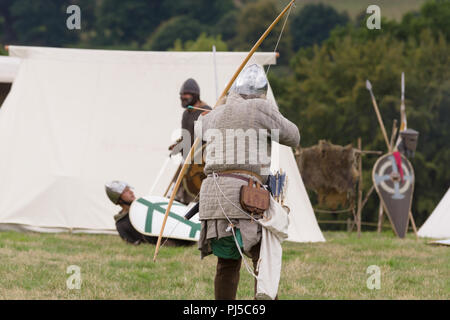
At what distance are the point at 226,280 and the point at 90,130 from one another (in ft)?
16.6

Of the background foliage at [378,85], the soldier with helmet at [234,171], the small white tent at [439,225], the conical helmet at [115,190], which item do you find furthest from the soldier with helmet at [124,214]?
the background foliage at [378,85]

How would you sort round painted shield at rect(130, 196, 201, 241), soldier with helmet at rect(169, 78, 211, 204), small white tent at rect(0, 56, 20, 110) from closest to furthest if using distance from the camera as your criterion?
round painted shield at rect(130, 196, 201, 241), soldier with helmet at rect(169, 78, 211, 204), small white tent at rect(0, 56, 20, 110)

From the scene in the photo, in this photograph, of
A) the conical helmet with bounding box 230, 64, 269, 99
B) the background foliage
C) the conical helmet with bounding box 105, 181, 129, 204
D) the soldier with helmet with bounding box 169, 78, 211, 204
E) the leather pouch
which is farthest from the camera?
the background foliage

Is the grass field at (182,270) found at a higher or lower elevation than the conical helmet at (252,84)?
lower

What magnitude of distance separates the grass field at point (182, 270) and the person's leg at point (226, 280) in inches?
40.7

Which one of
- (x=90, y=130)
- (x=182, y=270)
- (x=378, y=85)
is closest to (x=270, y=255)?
(x=182, y=270)

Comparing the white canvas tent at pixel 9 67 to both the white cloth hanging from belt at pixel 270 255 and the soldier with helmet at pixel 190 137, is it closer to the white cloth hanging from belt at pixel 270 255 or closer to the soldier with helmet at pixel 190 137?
the soldier with helmet at pixel 190 137

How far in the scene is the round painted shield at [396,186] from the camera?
9.70 m

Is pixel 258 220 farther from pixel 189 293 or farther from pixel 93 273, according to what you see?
pixel 93 273

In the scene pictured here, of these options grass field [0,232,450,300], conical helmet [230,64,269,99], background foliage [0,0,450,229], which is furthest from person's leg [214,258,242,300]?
background foliage [0,0,450,229]

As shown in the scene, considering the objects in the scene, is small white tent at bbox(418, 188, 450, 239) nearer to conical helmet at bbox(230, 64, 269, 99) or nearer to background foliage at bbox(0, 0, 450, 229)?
conical helmet at bbox(230, 64, 269, 99)

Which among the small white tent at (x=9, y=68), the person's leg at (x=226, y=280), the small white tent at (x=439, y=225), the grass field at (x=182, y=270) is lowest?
the small white tent at (x=439, y=225)

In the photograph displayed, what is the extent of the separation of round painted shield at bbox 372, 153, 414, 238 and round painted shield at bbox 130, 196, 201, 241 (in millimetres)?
2845

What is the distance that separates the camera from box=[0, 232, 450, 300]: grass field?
5582 millimetres
